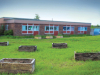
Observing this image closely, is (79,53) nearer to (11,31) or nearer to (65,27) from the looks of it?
(11,31)

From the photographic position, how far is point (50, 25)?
41531mm

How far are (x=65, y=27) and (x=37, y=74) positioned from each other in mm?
37734

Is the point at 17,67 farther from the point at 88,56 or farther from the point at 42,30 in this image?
the point at 42,30

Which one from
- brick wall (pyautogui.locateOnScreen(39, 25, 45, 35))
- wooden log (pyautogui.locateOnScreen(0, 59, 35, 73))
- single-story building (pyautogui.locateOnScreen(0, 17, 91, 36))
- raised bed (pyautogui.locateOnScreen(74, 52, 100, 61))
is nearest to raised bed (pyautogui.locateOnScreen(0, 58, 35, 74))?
wooden log (pyautogui.locateOnScreen(0, 59, 35, 73))

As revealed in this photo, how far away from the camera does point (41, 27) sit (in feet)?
131

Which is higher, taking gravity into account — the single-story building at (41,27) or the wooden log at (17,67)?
the single-story building at (41,27)

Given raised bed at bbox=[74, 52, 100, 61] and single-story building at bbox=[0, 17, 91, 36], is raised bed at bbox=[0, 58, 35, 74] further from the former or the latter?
single-story building at bbox=[0, 17, 91, 36]

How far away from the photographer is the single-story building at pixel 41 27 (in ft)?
120

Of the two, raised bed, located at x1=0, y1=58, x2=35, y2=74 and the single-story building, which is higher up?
the single-story building

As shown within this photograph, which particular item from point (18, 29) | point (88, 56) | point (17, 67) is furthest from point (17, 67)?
point (18, 29)

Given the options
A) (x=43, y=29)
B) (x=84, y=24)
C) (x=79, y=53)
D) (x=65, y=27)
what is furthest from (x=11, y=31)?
(x=79, y=53)

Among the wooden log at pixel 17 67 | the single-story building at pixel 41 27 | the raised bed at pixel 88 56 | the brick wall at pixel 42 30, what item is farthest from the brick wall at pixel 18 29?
the wooden log at pixel 17 67

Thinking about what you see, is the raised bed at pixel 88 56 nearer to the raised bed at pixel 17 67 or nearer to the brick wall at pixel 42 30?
the raised bed at pixel 17 67

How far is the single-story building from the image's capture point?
1443 inches
